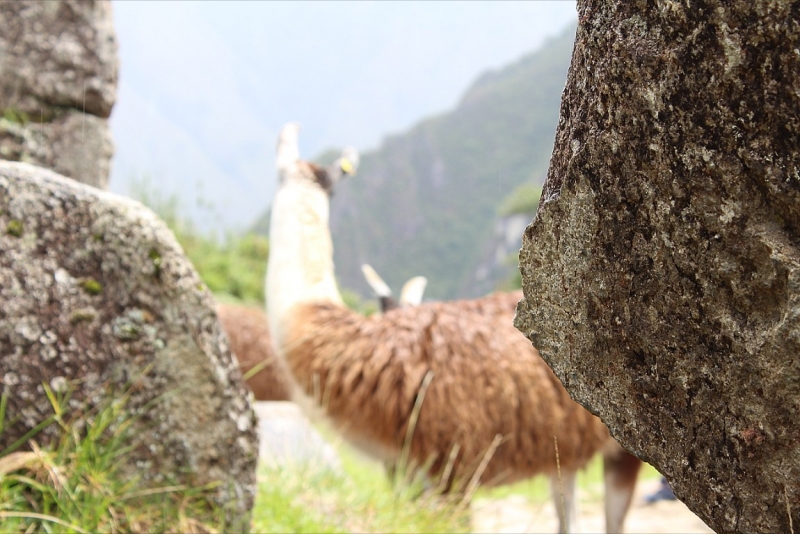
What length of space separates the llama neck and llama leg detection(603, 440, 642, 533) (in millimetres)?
1455

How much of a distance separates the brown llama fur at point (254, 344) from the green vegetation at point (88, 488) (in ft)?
12.2

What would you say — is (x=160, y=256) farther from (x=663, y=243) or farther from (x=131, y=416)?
(x=663, y=243)

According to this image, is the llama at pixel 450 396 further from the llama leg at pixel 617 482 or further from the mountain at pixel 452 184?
the mountain at pixel 452 184

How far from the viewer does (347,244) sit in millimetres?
58906

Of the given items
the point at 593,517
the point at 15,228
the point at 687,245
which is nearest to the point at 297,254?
the point at 15,228

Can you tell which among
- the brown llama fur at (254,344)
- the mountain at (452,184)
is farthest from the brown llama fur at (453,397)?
the mountain at (452,184)

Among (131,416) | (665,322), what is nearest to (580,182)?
(665,322)

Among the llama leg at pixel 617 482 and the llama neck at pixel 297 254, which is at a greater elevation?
the llama neck at pixel 297 254

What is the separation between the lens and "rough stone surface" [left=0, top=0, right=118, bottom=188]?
2895mm

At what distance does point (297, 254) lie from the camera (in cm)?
358

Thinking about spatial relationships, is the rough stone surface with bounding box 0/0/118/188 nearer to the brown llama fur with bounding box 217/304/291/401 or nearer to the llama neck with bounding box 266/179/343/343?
the llama neck with bounding box 266/179/343/343

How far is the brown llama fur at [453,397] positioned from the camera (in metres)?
2.94

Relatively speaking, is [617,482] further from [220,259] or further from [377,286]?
[220,259]

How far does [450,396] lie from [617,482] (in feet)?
2.72
